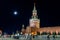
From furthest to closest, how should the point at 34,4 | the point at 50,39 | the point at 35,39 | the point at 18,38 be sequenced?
the point at 34,4
the point at 18,38
the point at 35,39
the point at 50,39

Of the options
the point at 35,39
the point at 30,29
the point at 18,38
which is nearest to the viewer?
the point at 35,39

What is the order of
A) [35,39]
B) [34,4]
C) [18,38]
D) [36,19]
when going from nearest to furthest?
[35,39] < [18,38] < [36,19] < [34,4]

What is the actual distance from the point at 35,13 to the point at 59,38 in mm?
74108

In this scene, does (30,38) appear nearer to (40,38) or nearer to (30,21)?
(40,38)

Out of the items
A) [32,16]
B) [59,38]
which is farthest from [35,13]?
[59,38]

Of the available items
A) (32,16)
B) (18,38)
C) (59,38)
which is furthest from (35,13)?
(59,38)

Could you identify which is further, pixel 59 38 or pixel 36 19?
pixel 36 19

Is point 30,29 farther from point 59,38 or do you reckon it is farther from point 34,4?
point 59,38

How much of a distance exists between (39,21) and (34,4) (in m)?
11.0

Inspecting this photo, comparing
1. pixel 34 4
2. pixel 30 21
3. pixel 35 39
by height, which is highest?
pixel 34 4

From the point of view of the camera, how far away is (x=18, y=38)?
38.9m

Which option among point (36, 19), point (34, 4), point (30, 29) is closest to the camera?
point (30, 29)

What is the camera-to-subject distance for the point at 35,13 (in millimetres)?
105938

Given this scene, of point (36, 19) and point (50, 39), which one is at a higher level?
point (36, 19)
